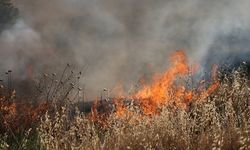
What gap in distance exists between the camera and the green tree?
19.6 m

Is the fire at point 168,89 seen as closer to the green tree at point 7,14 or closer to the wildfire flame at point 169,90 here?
the wildfire flame at point 169,90

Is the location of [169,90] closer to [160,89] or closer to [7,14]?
[160,89]

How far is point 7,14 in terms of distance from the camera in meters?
20.0

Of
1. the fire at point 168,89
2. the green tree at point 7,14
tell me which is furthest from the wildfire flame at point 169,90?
the green tree at point 7,14

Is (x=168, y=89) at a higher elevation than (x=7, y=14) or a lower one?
lower

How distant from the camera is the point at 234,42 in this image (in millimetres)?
15414

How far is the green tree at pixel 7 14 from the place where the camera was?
19.6 metres

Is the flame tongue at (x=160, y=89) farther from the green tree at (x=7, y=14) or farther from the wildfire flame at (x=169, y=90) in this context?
the green tree at (x=7, y=14)

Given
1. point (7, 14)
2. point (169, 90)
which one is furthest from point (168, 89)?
point (7, 14)

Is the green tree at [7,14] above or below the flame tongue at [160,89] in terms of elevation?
above

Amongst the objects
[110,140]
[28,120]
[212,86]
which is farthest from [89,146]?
[212,86]

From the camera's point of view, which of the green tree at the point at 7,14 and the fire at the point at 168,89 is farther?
the green tree at the point at 7,14

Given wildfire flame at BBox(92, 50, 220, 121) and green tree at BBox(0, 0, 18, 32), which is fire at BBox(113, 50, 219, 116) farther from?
green tree at BBox(0, 0, 18, 32)

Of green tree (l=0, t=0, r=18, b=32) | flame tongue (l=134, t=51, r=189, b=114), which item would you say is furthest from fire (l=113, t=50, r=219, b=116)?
green tree (l=0, t=0, r=18, b=32)
